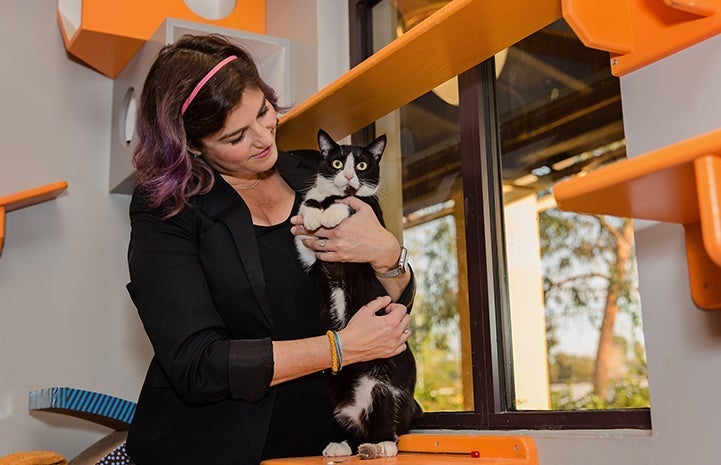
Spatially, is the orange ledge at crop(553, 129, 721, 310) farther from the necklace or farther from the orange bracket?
the necklace

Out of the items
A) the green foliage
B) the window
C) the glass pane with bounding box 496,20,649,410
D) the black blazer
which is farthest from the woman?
the green foliage

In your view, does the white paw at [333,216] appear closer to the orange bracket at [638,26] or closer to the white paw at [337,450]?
the white paw at [337,450]

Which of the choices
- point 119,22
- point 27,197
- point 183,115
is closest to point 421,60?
point 183,115

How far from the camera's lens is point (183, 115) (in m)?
1.36

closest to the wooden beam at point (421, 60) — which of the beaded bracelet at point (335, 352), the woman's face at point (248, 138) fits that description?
the woman's face at point (248, 138)

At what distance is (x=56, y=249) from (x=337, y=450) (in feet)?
4.51

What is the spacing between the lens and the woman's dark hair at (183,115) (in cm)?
134

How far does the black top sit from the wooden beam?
274mm

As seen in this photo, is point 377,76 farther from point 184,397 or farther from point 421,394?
point 421,394

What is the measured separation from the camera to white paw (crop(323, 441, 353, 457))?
1.38 metres

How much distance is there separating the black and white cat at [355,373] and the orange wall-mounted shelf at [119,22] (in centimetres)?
101

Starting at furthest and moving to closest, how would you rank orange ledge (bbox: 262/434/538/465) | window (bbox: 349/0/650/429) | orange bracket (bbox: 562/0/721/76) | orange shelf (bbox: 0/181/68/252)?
orange shelf (bbox: 0/181/68/252) < window (bbox: 349/0/650/429) < orange ledge (bbox: 262/434/538/465) < orange bracket (bbox: 562/0/721/76)

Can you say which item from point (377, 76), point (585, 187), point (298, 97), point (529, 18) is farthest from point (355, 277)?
point (298, 97)

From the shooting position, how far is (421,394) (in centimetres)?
245
